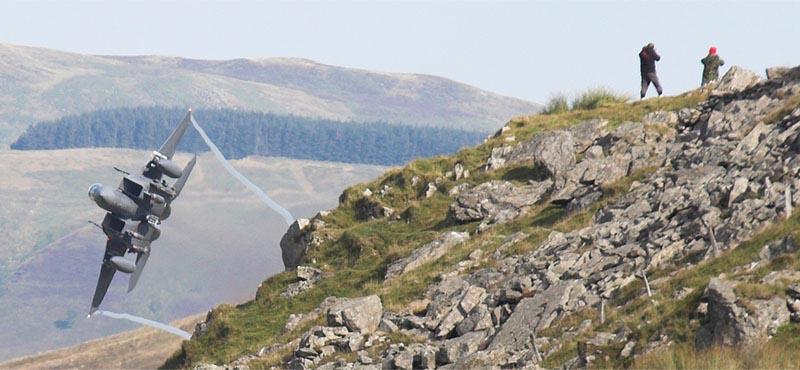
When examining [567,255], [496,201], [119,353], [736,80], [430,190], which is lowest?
[119,353]

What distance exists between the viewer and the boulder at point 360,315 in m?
→ 38.3

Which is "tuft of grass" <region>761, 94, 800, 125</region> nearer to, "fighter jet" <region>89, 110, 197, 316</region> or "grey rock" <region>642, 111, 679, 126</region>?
"grey rock" <region>642, 111, 679, 126</region>

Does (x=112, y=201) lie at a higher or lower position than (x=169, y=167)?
lower

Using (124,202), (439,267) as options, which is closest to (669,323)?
(439,267)

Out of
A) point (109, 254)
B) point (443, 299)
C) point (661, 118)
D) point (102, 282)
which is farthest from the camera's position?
point (102, 282)

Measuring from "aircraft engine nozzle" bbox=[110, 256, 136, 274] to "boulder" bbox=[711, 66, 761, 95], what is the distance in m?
32.4

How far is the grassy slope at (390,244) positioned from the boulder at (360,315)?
1.59 metres

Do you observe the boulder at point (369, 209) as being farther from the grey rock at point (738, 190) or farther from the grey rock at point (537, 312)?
the grey rock at point (537, 312)

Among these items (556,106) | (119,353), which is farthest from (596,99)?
(119,353)

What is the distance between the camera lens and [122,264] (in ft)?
232

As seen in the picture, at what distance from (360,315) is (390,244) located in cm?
1214

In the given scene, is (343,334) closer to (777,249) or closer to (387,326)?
(387,326)

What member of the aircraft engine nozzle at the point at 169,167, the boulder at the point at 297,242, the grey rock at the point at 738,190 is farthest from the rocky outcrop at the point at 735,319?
the aircraft engine nozzle at the point at 169,167

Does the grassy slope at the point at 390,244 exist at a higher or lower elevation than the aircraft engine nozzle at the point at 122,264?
higher
